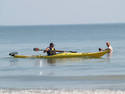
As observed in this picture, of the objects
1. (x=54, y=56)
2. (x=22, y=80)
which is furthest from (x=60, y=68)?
(x=22, y=80)

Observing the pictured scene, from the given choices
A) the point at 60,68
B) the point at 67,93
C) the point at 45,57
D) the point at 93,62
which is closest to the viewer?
the point at 67,93

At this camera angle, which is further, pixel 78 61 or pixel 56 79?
pixel 78 61

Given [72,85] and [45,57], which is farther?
[45,57]

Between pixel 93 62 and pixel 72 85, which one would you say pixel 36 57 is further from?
pixel 72 85

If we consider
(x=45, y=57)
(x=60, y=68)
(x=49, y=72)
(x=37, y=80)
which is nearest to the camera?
(x=37, y=80)

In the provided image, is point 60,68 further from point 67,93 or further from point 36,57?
point 67,93

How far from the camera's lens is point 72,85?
62.7ft

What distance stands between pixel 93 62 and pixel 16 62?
234 inches

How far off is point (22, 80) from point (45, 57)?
10591 mm

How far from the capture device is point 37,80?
21484 millimetres

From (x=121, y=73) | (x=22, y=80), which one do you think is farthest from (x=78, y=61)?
(x=22, y=80)

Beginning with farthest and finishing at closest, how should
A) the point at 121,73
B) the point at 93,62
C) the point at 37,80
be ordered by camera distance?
the point at 93,62
the point at 121,73
the point at 37,80

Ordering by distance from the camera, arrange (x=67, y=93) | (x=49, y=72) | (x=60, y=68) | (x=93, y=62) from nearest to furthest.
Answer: (x=67, y=93) → (x=49, y=72) → (x=60, y=68) → (x=93, y=62)

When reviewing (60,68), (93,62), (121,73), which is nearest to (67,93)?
(121,73)
